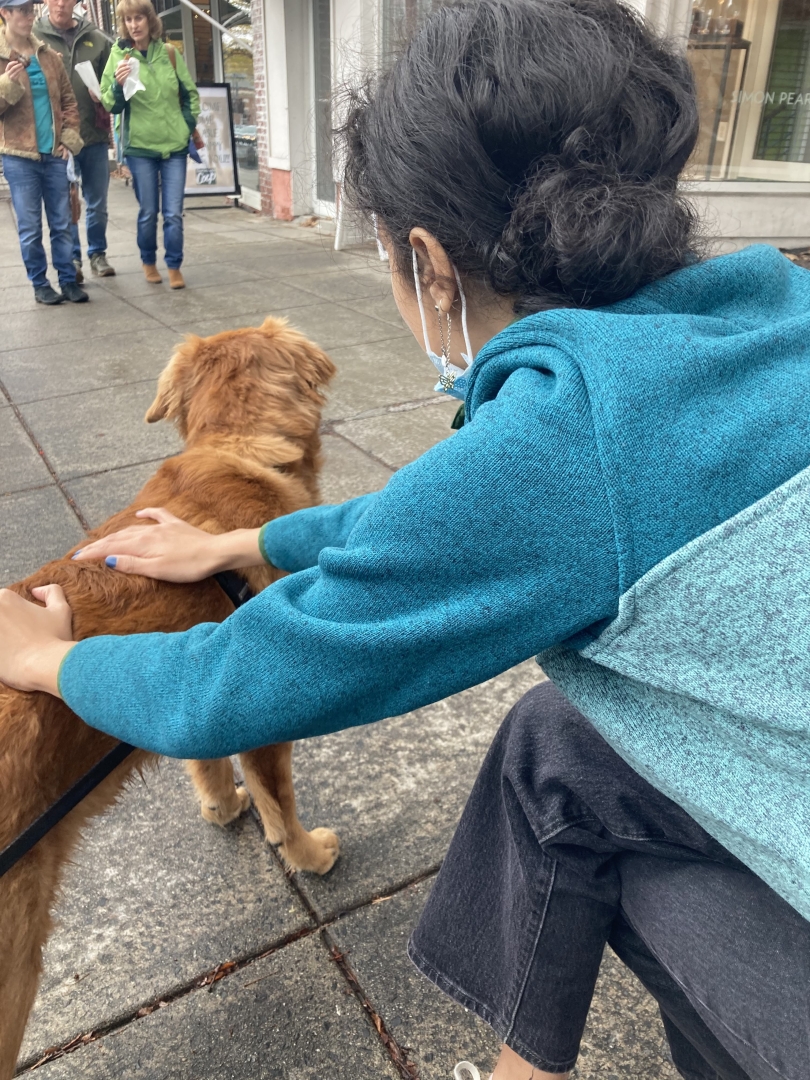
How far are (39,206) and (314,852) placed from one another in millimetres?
7436

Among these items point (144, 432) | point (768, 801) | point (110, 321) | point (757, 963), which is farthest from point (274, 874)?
point (110, 321)

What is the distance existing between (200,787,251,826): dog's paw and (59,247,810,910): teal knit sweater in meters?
1.34

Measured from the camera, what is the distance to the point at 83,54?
783 cm

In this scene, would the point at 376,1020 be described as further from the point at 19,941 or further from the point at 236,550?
the point at 236,550

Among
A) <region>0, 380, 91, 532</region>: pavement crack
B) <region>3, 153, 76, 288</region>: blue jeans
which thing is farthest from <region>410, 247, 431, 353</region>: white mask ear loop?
A: <region>3, 153, 76, 288</region>: blue jeans

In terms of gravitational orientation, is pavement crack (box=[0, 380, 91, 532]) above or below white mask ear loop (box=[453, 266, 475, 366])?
below

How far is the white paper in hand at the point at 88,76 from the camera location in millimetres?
7672

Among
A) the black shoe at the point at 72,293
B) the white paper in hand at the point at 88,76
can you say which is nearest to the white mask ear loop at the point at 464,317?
the black shoe at the point at 72,293

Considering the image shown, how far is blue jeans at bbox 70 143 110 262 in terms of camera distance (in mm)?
8273

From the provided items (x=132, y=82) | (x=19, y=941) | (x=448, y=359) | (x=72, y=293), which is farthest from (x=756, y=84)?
(x=19, y=941)

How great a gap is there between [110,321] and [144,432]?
2.86m

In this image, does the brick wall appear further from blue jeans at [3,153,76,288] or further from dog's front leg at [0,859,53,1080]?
dog's front leg at [0,859,53,1080]

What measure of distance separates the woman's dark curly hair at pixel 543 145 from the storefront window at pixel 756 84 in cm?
848

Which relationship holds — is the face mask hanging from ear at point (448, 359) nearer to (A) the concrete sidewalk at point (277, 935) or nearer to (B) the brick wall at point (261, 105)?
(A) the concrete sidewalk at point (277, 935)
